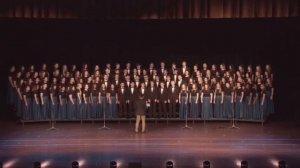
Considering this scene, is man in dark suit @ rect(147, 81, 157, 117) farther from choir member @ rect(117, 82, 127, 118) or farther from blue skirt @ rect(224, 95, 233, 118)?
blue skirt @ rect(224, 95, 233, 118)

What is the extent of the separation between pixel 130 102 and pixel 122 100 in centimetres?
27

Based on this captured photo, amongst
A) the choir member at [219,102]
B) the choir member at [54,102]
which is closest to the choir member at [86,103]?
the choir member at [54,102]

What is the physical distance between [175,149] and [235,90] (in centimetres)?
400

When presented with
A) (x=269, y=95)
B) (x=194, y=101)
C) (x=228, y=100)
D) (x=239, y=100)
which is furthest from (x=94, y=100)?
(x=269, y=95)

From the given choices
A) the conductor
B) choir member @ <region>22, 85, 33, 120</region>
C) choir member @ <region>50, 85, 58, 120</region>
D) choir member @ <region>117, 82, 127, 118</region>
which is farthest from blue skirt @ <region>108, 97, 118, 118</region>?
choir member @ <region>22, 85, 33, 120</region>

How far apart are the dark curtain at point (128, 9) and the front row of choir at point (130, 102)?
88.7 inches

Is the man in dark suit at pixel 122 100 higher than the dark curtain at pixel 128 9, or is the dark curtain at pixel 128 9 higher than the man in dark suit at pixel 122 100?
the dark curtain at pixel 128 9

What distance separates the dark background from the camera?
57.0ft

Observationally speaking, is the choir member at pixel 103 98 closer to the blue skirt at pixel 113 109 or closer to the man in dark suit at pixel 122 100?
the blue skirt at pixel 113 109

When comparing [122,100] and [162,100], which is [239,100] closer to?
[162,100]

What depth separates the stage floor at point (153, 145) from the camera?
10.9 m

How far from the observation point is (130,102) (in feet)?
50.0

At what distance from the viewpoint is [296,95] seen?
1622 cm

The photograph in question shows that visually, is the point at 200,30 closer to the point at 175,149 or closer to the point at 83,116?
the point at 83,116
